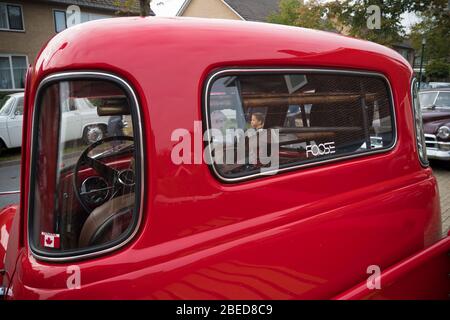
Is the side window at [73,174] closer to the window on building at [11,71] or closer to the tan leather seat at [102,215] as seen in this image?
the tan leather seat at [102,215]

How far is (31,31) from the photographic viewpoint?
18719 mm

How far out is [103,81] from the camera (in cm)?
134

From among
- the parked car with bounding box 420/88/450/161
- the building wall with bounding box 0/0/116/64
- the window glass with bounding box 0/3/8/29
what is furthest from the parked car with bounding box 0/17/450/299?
the window glass with bounding box 0/3/8/29

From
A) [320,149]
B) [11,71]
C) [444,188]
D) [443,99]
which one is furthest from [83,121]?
[11,71]

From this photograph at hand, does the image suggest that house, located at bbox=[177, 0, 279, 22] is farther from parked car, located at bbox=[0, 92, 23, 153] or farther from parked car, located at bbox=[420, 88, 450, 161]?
parked car, located at bbox=[0, 92, 23, 153]

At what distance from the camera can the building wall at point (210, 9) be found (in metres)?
27.3

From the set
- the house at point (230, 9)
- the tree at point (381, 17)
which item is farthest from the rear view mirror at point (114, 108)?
the house at point (230, 9)

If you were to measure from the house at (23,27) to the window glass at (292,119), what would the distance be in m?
19.1

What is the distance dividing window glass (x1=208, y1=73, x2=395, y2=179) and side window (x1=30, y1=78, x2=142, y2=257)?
372 millimetres

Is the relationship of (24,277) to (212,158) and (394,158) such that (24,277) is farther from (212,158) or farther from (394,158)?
(394,158)

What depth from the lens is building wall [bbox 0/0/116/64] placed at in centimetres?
1814

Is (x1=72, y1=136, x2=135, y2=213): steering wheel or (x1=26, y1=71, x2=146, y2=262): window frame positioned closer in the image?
(x1=26, y1=71, x2=146, y2=262): window frame

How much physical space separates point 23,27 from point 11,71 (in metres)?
2.34

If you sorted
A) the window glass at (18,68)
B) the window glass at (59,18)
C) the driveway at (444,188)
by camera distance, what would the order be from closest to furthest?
the driveway at (444,188)
the window glass at (18,68)
the window glass at (59,18)
